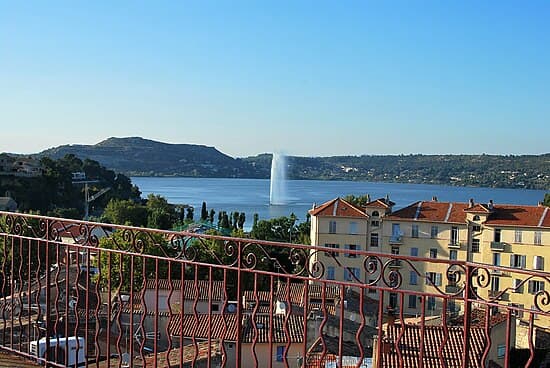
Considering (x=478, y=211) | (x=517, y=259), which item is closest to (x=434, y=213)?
(x=478, y=211)

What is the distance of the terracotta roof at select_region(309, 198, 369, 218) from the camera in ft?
89.7

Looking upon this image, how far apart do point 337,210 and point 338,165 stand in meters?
85.8

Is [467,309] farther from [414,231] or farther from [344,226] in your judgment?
[414,231]

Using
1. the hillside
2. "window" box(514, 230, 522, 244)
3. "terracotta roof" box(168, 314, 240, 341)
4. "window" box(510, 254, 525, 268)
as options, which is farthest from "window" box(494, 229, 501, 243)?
the hillside

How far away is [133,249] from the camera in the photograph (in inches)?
131

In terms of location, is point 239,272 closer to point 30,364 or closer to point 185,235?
point 185,235

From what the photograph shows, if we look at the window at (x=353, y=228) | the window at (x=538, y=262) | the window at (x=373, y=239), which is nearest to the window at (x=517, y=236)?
the window at (x=538, y=262)

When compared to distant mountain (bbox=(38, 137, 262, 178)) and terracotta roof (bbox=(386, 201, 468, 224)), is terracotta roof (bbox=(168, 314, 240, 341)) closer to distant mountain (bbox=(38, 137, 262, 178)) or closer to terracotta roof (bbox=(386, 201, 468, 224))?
terracotta roof (bbox=(386, 201, 468, 224))

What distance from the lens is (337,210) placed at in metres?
27.7

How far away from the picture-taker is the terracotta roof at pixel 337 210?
2734cm

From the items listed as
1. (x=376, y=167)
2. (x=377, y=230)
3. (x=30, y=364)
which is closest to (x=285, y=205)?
(x=376, y=167)

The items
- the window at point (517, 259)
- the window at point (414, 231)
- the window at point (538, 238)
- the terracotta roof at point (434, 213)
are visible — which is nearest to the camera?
the window at point (538, 238)

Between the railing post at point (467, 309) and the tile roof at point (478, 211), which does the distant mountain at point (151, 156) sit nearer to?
the tile roof at point (478, 211)

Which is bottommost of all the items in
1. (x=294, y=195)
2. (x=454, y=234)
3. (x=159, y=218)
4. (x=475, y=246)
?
(x=294, y=195)
